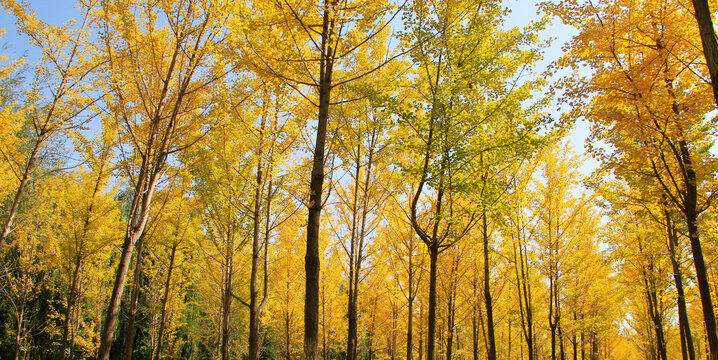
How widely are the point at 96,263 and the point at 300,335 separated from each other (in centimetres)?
842

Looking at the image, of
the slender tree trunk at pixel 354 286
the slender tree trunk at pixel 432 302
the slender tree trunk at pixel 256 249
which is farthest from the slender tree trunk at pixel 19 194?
the slender tree trunk at pixel 432 302

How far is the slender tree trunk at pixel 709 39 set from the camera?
117 inches

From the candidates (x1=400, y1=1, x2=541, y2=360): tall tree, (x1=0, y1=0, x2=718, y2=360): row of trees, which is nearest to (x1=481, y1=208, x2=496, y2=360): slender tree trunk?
(x1=0, y1=0, x2=718, y2=360): row of trees

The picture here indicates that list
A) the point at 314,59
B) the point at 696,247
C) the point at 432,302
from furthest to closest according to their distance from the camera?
the point at 432,302, the point at 696,247, the point at 314,59

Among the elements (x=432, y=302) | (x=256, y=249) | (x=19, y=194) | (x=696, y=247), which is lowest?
(x=432, y=302)

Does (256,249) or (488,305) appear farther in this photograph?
(488,305)

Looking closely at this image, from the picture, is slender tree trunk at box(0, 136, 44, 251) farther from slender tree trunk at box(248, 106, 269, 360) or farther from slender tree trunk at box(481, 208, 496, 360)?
slender tree trunk at box(481, 208, 496, 360)

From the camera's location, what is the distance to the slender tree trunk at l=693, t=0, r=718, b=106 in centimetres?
297

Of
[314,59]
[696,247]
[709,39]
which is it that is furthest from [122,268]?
[696,247]

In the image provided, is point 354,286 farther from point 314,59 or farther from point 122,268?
point 314,59

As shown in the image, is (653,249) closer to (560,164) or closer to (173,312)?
(560,164)

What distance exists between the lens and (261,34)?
165 inches

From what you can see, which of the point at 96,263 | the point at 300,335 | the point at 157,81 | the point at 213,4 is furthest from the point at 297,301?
the point at 213,4

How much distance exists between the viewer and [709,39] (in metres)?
3.02
